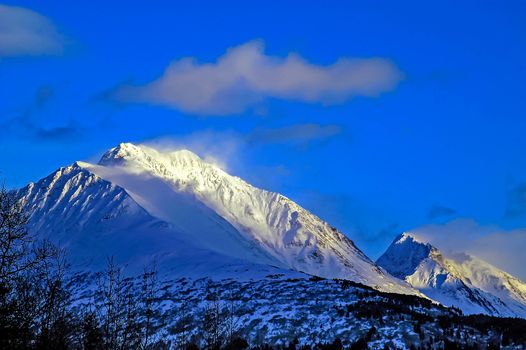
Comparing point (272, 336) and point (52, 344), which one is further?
point (272, 336)

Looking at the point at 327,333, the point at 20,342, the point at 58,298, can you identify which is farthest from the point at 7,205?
the point at 327,333

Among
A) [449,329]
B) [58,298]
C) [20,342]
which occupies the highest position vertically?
[449,329]

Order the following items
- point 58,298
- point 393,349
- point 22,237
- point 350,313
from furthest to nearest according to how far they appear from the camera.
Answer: point 350,313 < point 393,349 < point 58,298 < point 22,237

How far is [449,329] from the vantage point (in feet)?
560

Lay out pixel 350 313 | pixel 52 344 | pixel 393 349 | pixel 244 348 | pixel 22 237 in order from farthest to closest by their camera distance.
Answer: pixel 350 313 → pixel 244 348 → pixel 393 349 → pixel 52 344 → pixel 22 237

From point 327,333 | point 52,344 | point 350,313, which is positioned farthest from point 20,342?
point 350,313

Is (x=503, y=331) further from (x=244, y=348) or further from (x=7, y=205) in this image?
(x=7, y=205)

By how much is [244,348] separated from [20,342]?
12399 cm

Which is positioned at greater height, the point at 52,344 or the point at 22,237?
the point at 22,237

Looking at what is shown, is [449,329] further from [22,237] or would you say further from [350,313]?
[22,237]

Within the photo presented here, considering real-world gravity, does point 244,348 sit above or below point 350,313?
below

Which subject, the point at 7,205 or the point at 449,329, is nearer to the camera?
the point at 7,205

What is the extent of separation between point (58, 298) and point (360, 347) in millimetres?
100751

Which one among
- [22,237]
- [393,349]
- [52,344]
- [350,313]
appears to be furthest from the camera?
[350,313]
